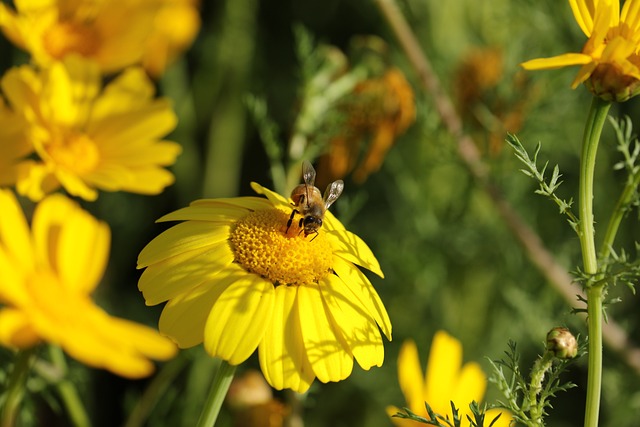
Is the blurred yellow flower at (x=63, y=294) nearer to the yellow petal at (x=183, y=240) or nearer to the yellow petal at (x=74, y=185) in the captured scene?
the yellow petal at (x=183, y=240)

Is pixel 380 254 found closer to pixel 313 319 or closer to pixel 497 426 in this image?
pixel 497 426

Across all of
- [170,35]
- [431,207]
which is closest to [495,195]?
[431,207]

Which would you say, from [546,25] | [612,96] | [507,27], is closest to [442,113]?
[546,25]

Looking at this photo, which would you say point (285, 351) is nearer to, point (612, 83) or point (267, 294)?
point (267, 294)

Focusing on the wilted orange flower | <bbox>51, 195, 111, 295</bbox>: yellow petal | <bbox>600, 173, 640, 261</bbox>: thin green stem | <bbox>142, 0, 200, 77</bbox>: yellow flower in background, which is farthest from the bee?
<bbox>142, 0, 200, 77</bbox>: yellow flower in background

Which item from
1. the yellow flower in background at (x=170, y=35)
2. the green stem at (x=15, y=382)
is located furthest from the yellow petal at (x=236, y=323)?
the yellow flower in background at (x=170, y=35)
